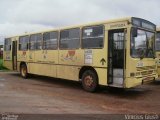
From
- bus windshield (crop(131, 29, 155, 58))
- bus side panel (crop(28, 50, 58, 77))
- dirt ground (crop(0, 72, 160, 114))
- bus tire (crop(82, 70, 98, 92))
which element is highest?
bus windshield (crop(131, 29, 155, 58))

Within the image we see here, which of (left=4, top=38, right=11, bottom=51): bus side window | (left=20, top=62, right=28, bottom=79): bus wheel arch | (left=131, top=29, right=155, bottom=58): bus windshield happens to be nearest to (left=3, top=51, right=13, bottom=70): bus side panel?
(left=4, top=38, right=11, bottom=51): bus side window

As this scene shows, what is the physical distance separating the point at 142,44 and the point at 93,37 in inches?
81.9

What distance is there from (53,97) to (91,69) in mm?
2403

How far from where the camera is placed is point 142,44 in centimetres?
1329

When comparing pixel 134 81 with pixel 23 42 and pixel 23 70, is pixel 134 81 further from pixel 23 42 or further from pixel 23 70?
pixel 23 42

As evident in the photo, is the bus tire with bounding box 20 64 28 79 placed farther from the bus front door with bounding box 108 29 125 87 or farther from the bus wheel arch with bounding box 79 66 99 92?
the bus front door with bounding box 108 29 125 87

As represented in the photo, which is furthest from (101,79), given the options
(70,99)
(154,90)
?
(154,90)

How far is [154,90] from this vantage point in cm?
1480

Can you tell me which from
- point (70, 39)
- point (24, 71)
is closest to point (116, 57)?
point (70, 39)

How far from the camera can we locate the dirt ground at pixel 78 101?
33.3 ft

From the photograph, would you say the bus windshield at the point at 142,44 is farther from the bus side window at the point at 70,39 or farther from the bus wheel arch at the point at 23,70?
the bus wheel arch at the point at 23,70

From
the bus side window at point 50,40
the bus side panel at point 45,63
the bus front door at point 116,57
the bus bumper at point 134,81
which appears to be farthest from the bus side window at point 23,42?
the bus bumper at point 134,81

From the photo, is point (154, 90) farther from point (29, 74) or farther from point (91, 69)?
point (29, 74)

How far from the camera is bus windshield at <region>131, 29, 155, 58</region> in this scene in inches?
497
